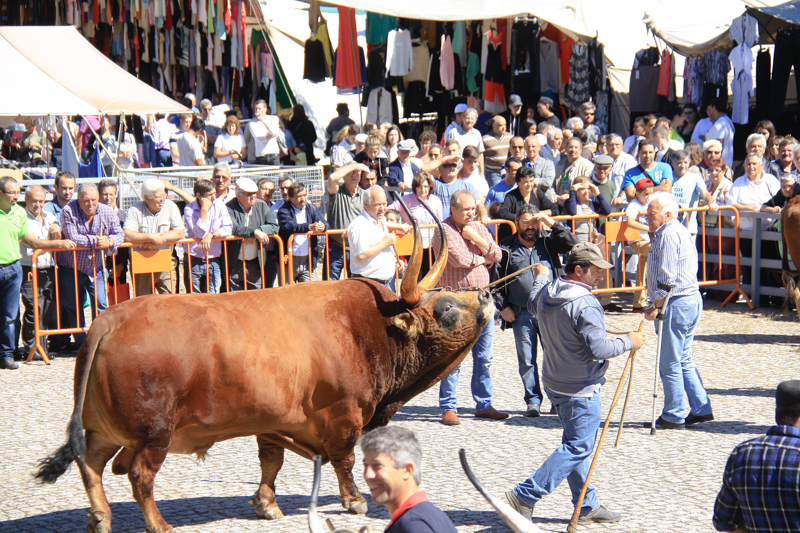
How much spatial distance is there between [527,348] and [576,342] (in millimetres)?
2604

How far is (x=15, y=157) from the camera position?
2084 cm

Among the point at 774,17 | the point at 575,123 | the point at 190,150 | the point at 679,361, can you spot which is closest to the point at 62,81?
the point at 190,150

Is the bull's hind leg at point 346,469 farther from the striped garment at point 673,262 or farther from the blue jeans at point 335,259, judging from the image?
the blue jeans at point 335,259

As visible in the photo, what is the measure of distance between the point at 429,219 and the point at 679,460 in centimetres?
491

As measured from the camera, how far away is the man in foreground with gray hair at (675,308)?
24.6 ft

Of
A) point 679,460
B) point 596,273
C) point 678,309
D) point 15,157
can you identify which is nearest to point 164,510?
point 596,273

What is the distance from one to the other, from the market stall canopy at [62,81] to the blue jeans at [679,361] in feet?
28.5

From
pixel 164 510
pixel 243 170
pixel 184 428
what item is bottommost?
pixel 164 510

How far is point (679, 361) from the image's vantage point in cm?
751

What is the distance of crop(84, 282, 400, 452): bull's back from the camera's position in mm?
5176

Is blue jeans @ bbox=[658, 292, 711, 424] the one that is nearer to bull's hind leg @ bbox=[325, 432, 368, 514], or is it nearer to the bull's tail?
bull's hind leg @ bbox=[325, 432, 368, 514]

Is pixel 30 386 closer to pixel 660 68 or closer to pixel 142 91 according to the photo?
pixel 142 91

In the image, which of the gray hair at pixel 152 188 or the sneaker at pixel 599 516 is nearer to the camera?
the sneaker at pixel 599 516

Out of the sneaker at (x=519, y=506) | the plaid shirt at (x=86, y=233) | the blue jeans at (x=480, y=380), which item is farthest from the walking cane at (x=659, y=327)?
the plaid shirt at (x=86, y=233)
